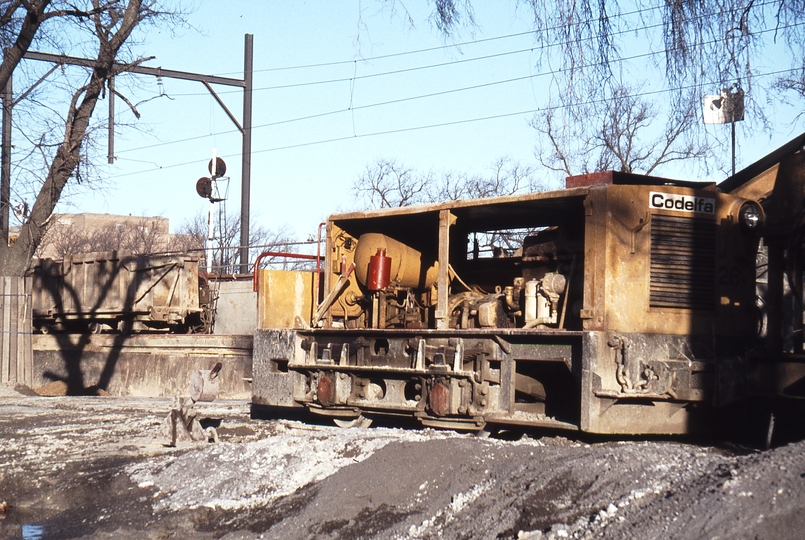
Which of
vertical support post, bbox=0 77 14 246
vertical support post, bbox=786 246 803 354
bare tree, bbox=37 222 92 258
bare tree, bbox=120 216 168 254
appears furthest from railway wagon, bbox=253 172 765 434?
bare tree, bbox=37 222 92 258

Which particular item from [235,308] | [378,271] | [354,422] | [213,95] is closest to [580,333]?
[354,422]

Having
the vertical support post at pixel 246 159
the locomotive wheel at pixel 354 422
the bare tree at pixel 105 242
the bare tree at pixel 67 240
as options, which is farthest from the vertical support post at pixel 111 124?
the bare tree at pixel 105 242

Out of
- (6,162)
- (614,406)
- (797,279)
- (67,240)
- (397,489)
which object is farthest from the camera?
(67,240)

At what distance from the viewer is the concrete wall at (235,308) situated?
63.8 ft

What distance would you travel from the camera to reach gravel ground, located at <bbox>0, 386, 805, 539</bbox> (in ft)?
14.7

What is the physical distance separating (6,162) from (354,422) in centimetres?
1094

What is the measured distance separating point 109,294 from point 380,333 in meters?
11.2

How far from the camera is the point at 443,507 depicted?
5.50 m

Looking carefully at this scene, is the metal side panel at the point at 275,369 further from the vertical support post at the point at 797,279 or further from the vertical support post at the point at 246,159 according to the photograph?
the vertical support post at the point at 246,159

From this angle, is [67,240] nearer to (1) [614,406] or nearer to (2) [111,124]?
(2) [111,124]

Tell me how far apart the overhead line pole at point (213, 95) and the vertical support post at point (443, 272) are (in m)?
9.90

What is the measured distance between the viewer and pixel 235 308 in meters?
19.6

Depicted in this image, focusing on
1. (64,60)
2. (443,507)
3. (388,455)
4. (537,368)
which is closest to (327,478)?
(388,455)

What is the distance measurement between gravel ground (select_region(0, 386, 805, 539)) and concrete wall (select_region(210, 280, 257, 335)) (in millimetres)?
10398
